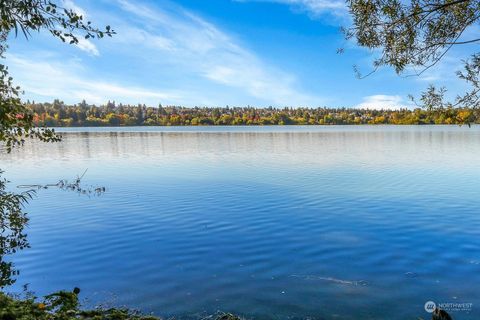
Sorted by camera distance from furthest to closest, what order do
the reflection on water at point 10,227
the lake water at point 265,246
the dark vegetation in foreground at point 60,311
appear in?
the reflection on water at point 10,227 < the lake water at point 265,246 < the dark vegetation in foreground at point 60,311

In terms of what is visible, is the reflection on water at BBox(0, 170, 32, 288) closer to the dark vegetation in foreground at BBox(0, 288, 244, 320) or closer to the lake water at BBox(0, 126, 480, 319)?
the lake water at BBox(0, 126, 480, 319)

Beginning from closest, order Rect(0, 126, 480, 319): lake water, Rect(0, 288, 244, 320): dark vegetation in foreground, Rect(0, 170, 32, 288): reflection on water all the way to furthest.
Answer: Rect(0, 288, 244, 320): dark vegetation in foreground < Rect(0, 126, 480, 319): lake water < Rect(0, 170, 32, 288): reflection on water

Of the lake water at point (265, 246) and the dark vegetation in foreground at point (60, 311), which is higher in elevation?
the dark vegetation in foreground at point (60, 311)

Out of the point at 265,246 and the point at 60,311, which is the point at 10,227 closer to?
the point at 60,311

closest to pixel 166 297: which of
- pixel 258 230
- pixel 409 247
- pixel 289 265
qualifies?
pixel 289 265

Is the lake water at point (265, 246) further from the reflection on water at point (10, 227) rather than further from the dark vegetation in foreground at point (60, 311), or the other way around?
the dark vegetation in foreground at point (60, 311)

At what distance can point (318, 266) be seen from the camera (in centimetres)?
1572

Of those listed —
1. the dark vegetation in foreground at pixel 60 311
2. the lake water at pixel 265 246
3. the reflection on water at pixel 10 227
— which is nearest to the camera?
the dark vegetation in foreground at pixel 60 311

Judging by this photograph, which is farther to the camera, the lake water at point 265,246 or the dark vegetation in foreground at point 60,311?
the lake water at point 265,246

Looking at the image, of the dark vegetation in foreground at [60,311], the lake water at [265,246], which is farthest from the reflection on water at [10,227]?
the dark vegetation in foreground at [60,311]

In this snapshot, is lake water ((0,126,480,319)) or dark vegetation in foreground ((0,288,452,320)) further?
lake water ((0,126,480,319))

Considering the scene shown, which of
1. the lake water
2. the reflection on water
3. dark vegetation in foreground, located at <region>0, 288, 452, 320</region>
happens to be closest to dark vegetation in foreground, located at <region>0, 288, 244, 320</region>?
dark vegetation in foreground, located at <region>0, 288, 452, 320</region>

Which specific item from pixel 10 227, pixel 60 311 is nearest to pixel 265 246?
pixel 60 311

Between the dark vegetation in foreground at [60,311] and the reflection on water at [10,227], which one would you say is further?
→ the reflection on water at [10,227]
